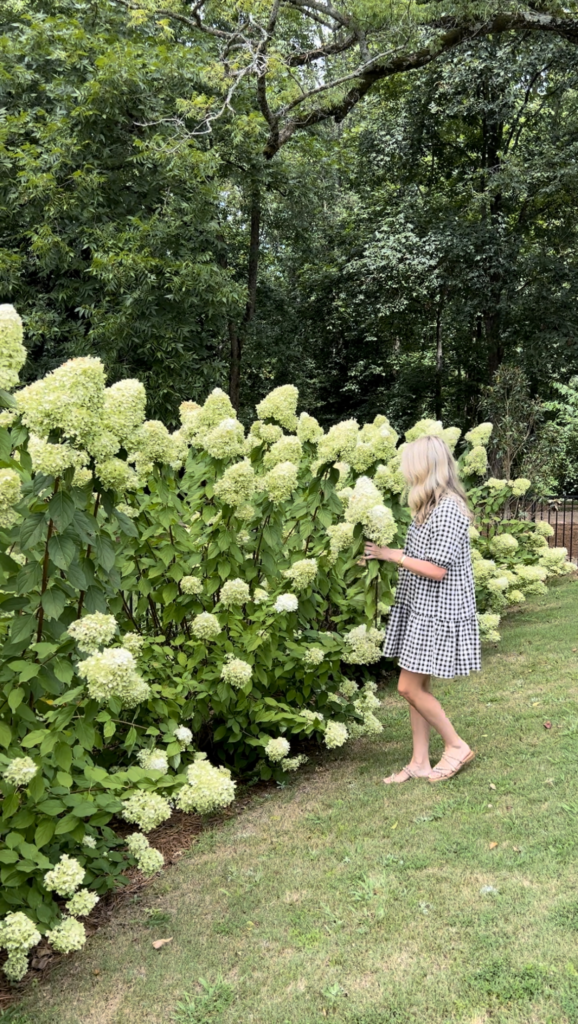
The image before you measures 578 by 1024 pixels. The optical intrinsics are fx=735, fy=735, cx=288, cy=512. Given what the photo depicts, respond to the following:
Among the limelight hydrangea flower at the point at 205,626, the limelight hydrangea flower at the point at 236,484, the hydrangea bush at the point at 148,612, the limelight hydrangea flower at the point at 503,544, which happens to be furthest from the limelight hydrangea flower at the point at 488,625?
the limelight hydrangea flower at the point at 236,484

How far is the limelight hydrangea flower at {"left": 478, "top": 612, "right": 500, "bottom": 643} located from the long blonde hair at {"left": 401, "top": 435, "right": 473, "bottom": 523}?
289 cm

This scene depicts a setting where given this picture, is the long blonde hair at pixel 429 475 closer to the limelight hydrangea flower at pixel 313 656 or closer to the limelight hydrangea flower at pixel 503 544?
the limelight hydrangea flower at pixel 313 656

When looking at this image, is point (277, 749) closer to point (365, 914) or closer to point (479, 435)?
point (365, 914)

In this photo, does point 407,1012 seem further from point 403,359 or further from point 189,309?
point 403,359

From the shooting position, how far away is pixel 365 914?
112 inches

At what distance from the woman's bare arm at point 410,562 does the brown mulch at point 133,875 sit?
5.35 feet

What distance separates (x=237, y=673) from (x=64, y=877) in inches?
51.4

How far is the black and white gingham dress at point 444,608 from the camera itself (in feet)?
12.1

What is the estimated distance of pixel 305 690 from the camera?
169 inches

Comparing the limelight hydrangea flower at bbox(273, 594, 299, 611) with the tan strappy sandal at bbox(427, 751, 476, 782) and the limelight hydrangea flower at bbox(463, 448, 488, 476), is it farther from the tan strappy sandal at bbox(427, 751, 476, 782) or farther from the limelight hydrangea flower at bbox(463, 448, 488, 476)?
the limelight hydrangea flower at bbox(463, 448, 488, 476)

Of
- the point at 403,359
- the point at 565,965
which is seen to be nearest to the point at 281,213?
the point at 403,359

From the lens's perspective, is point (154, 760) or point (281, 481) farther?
point (281, 481)

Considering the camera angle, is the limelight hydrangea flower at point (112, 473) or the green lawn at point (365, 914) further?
the limelight hydrangea flower at point (112, 473)

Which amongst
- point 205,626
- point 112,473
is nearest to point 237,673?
point 205,626
